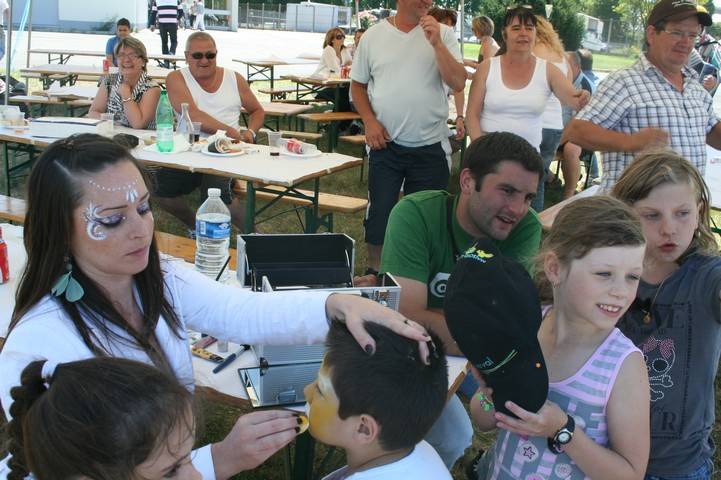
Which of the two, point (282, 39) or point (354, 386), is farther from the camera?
point (282, 39)

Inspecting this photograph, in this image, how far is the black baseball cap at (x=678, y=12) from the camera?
323 cm

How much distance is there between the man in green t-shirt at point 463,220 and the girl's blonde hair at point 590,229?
62 centimetres

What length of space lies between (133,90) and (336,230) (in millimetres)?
2077

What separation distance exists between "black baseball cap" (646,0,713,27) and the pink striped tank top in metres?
2.18

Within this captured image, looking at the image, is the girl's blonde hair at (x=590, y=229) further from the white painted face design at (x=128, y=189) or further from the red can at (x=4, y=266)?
the red can at (x=4, y=266)

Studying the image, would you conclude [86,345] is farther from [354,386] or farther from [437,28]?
[437,28]

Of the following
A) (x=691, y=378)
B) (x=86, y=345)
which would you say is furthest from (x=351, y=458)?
(x=691, y=378)

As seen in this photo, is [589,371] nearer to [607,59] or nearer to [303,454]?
[303,454]

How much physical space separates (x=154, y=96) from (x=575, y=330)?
14.8 feet

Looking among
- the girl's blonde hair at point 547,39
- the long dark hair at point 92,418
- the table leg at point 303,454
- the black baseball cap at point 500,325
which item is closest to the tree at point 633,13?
the girl's blonde hair at point 547,39

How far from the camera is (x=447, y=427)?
2352 millimetres

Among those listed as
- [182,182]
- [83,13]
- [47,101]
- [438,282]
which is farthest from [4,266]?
[83,13]

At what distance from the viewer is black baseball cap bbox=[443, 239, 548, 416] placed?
4.75 ft

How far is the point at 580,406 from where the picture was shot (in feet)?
5.52
